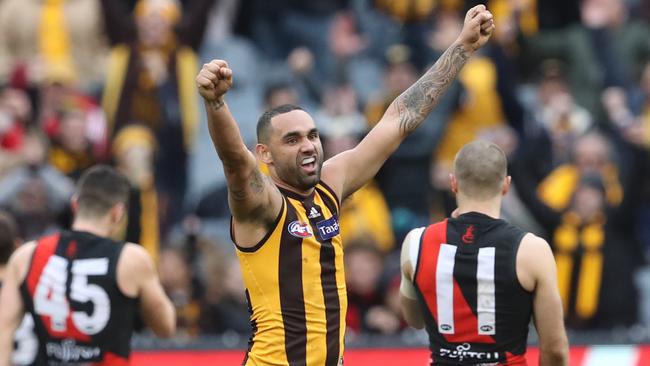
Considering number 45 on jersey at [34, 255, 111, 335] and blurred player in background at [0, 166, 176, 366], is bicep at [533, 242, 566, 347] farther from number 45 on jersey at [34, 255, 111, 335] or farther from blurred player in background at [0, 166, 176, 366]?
number 45 on jersey at [34, 255, 111, 335]

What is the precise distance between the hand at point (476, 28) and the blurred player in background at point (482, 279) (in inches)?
23.0

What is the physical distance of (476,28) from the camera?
704cm

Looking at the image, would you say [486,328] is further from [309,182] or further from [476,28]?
[476,28]

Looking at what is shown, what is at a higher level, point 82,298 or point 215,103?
point 215,103

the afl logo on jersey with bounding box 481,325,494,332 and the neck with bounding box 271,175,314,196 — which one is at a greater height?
the neck with bounding box 271,175,314,196

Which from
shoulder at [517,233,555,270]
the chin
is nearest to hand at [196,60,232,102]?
the chin

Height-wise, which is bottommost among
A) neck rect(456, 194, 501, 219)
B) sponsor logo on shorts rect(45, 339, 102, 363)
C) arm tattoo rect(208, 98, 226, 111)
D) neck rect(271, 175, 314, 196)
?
Result: sponsor logo on shorts rect(45, 339, 102, 363)

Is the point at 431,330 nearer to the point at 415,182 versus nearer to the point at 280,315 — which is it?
the point at 280,315

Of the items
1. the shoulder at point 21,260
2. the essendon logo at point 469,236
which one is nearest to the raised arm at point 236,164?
the essendon logo at point 469,236

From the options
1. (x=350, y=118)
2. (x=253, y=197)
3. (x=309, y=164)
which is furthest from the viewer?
(x=350, y=118)

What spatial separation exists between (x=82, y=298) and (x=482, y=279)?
2.40 meters

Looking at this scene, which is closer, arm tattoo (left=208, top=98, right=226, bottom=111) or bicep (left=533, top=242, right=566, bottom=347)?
arm tattoo (left=208, top=98, right=226, bottom=111)

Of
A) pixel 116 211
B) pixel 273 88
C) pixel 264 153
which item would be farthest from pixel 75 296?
pixel 273 88

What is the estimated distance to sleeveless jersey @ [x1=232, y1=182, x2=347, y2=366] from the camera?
6.42 meters
